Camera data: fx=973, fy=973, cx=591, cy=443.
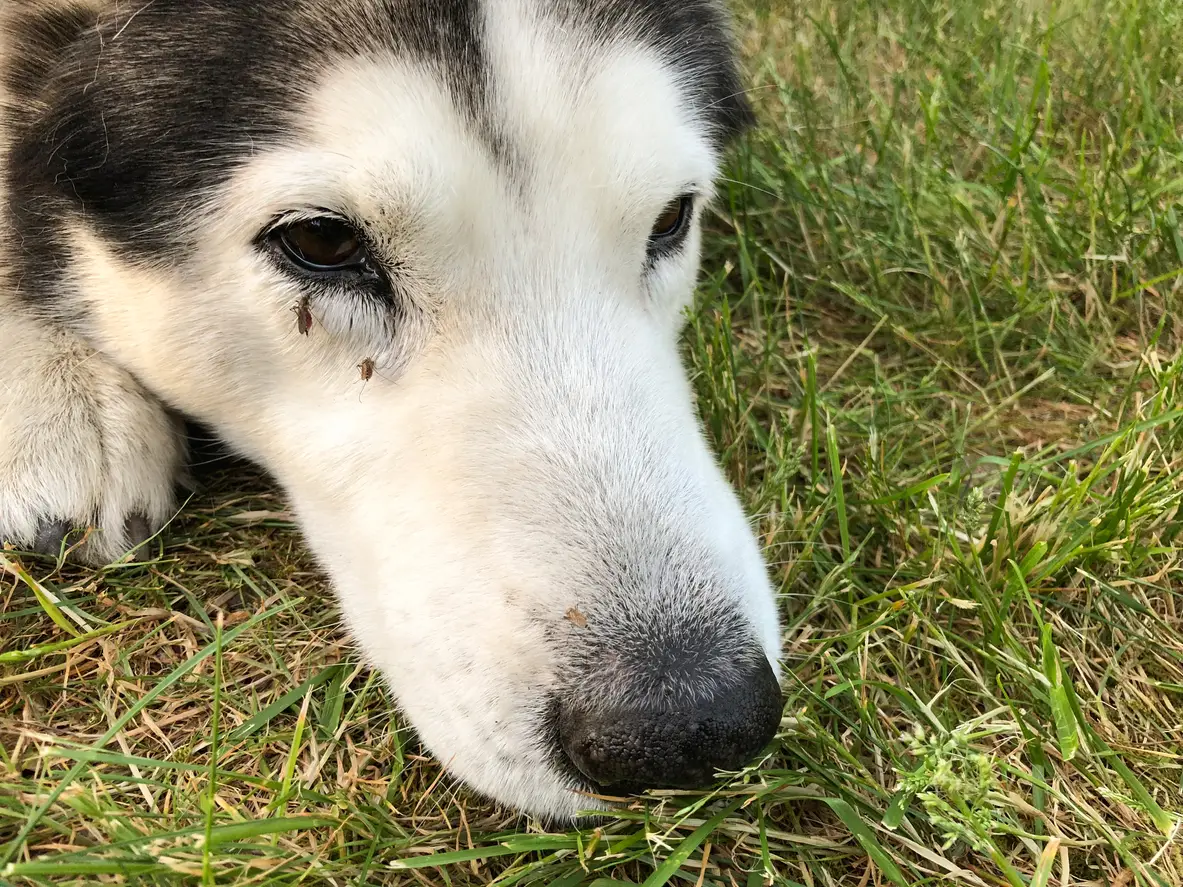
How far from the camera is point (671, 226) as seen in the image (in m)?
2.64

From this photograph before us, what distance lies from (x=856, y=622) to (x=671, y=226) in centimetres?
115

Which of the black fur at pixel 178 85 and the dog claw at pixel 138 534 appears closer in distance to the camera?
the black fur at pixel 178 85

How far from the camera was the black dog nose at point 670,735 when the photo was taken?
5.75ft

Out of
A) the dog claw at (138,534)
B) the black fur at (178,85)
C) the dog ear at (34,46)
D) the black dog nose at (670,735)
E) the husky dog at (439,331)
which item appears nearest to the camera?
the black dog nose at (670,735)

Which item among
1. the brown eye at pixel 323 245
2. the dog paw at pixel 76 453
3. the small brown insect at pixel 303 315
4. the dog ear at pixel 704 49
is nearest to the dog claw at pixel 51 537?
the dog paw at pixel 76 453

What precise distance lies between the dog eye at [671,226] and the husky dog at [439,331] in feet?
0.36

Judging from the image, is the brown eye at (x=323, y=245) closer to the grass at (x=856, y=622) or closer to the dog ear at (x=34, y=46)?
the dog ear at (x=34, y=46)

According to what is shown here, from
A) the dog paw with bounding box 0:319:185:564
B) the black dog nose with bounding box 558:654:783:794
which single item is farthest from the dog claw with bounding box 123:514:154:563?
the black dog nose with bounding box 558:654:783:794

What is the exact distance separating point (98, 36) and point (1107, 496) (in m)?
2.87

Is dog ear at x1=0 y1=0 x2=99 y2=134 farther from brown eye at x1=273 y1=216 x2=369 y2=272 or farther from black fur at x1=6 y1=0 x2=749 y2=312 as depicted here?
brown eye at x1=273 y1=216 x2=369 y2=272

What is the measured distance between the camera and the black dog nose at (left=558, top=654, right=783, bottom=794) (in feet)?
5.75

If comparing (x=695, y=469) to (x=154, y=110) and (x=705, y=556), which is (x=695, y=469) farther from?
(x=154, y=110)

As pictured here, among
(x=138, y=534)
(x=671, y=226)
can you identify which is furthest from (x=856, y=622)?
(x=138, y=534)

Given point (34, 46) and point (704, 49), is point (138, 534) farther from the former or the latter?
point (704, 49)
